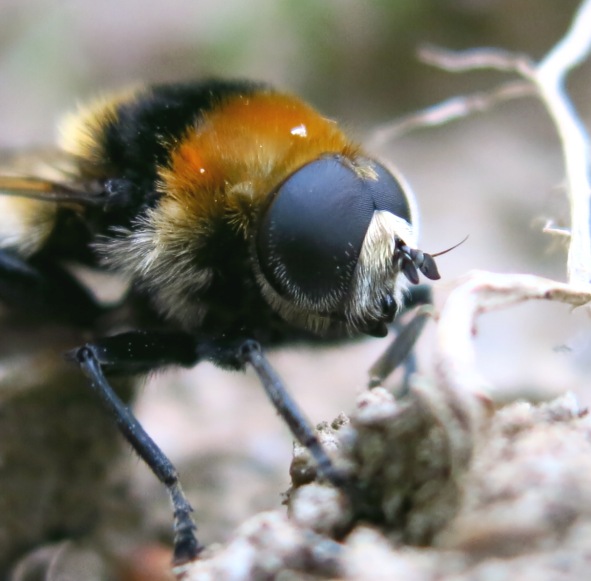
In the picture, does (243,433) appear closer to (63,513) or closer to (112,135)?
(63,513)

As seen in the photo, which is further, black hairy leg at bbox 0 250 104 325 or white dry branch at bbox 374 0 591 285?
black hairy leg at bbox 0 250 104 325

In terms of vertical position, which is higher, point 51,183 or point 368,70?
point 368,70

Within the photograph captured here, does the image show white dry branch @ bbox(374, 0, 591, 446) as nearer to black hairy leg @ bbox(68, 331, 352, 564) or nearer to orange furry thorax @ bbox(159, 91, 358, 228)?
black hairy leg @ bbox(68, 331, 352, 564)

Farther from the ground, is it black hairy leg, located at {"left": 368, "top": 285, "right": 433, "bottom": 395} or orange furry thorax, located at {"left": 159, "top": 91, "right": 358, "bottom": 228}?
orange furry thorax, located at {"left": 159, "top": 91, "right": 358, "bottom": 228}

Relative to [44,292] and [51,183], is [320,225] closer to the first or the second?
[51,183]

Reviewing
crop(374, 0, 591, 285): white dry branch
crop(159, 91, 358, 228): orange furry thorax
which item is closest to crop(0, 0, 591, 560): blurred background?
crop(374, 0, 591, 285): white dry branch

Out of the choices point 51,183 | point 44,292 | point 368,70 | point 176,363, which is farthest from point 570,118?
point 368,70
